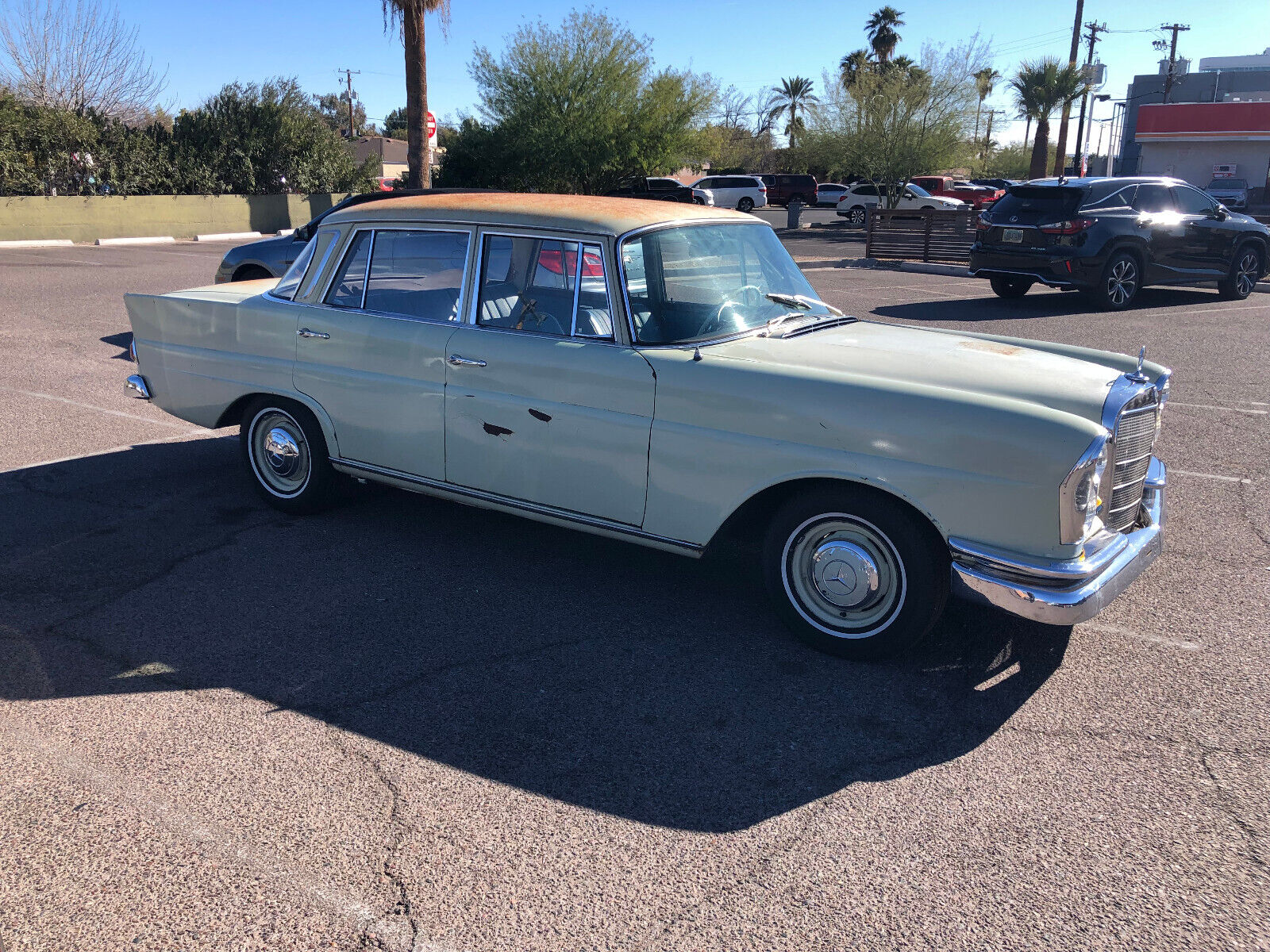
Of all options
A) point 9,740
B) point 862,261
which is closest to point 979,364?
point 9,740

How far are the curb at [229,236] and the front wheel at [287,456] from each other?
2651cm

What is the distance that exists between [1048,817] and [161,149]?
104ft

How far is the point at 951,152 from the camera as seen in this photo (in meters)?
36.5

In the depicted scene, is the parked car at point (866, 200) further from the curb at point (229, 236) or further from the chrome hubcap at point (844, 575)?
the chrome hubcap at point (844, 575)

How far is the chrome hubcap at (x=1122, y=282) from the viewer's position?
1379cm

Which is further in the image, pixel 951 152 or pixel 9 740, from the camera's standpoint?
pixel 951 152

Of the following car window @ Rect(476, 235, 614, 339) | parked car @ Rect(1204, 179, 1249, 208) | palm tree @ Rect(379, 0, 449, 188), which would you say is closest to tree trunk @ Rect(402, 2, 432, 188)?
palm tree @ Rect(379, 0, 449, 188)

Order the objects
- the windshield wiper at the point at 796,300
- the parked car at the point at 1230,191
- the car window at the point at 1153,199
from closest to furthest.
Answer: the windshield wiper at the point at 796,300
the car window at the point at 1153,199
the parked car at the point at 1230,191

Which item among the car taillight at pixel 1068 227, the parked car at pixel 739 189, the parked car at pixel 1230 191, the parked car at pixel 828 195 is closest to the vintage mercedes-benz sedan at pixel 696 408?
the car taillight at pixel 1068 227

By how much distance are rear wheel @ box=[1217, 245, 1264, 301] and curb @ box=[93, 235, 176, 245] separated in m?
25.0

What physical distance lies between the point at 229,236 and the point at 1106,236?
25138mm

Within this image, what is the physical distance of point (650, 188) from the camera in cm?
3897

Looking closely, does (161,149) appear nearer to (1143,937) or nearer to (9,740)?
(9,740)

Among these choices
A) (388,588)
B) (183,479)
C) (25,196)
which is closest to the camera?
(388,588)
